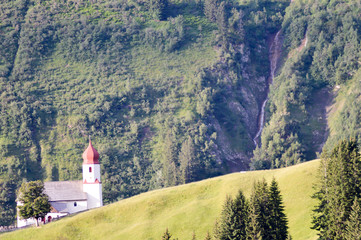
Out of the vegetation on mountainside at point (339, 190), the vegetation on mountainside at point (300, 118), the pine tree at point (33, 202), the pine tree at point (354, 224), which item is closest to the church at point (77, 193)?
the pine tree at point (33, 202)

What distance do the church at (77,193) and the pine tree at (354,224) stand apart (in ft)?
204

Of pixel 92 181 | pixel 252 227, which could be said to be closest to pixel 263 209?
pixel 252 227

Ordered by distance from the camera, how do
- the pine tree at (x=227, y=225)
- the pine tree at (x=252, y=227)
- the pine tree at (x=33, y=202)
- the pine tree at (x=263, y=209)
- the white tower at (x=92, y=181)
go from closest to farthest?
Answer: the pine tree at (x=252, y=227) → the pine tree at (x=263, y=209) → the pine tree at (x=227, y=225) → the pine tree at (x=33, y=202) → the white tower at (x=92, y=181)

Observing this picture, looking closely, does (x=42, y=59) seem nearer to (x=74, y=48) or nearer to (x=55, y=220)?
(x=74, y=48)

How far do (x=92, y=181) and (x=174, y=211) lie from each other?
24846 millimetres

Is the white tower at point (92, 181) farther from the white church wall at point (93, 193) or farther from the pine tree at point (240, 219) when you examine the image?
the pine tree at point (240, 219)

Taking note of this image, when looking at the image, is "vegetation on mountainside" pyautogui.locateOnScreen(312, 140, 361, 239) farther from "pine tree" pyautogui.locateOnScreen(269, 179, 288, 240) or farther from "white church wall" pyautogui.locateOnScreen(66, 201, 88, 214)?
"white church wall" pyautogui.locateOnScreen(66, 201, 88, 214)

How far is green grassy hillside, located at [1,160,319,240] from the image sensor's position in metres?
102

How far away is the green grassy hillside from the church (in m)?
12.1

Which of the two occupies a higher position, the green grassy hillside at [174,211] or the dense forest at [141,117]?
the dense forest at [141,117]

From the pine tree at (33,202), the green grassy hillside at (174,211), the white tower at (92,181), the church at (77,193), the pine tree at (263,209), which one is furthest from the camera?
the white tower at (92,181)

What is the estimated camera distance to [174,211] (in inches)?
4193

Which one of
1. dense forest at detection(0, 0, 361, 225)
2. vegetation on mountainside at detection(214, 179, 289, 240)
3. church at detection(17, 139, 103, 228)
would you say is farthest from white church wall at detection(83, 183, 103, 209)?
vegetation on mountainside at detection(214, 179, 289, 240)

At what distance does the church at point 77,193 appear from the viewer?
12225cm
